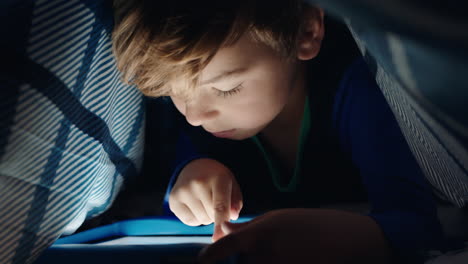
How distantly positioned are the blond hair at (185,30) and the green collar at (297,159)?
0.19 metres

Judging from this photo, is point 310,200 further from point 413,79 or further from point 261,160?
point 413,79

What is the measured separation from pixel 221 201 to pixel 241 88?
0.61 feet

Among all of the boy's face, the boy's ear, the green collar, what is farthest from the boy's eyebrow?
the green collar

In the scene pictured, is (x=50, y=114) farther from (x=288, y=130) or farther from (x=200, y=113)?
(x=288, y=130)

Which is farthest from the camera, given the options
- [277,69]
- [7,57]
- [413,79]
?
[277,69]

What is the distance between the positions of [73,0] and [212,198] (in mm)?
339

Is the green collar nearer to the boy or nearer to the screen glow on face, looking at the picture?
the boy

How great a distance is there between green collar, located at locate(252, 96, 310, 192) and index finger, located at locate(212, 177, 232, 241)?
0.14 metres

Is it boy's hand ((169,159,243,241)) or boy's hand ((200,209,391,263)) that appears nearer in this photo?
boy's hand ((200,209,391,263))

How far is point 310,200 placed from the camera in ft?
2.35

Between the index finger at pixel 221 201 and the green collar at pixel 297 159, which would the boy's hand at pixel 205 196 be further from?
the green collar at pixel 297 159

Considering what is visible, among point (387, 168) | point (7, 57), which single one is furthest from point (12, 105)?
point (387, 168)

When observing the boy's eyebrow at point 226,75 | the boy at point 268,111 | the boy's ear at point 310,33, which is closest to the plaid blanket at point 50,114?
the boy at point 268,111

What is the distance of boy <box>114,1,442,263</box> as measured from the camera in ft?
1.27
